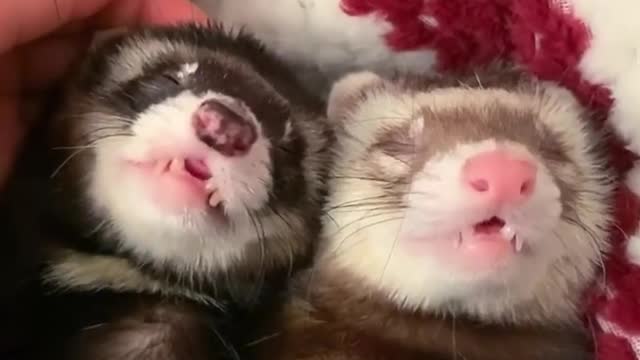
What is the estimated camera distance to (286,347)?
1309 millimetres

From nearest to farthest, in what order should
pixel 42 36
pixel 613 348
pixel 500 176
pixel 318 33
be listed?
pixel 500 176 → pixel 613 348 → pixel 42 36 → pixel 318 33

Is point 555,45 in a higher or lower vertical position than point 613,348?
higher

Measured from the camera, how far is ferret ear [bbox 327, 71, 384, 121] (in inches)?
56.9

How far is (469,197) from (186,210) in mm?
257

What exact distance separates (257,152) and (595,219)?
357 mm

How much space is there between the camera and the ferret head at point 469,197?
1.14 metres

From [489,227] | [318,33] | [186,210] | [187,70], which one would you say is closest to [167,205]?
[186,210]

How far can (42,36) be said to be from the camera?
1.36 meters

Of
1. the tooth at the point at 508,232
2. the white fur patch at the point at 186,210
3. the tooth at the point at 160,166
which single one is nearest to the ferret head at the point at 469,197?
the tooth at the point at 508,232

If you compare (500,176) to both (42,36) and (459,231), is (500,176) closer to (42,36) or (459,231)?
(459,231)

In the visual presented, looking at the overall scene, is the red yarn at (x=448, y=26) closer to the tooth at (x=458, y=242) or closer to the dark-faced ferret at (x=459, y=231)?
the dark-faced ferret at (x=459, y=231)

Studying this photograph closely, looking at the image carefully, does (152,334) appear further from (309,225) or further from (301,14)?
(301,14)

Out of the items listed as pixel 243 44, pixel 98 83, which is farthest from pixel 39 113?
pixel 243 44

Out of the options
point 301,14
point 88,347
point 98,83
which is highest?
point 301,14
